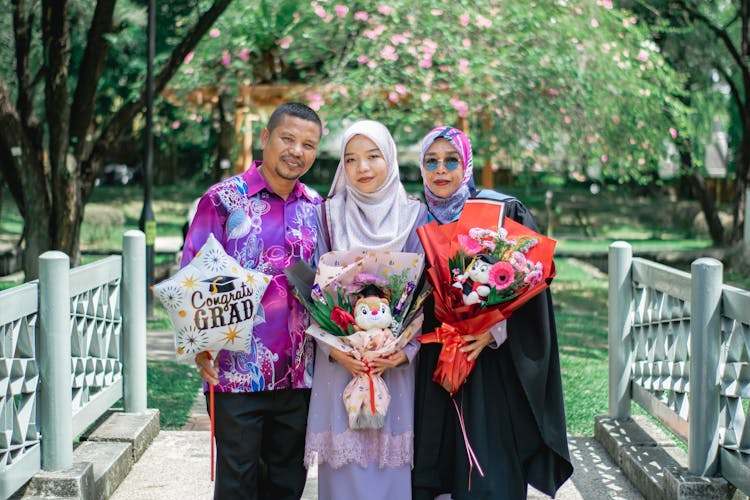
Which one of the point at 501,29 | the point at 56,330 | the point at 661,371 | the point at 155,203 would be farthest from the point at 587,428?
the point at 155,203

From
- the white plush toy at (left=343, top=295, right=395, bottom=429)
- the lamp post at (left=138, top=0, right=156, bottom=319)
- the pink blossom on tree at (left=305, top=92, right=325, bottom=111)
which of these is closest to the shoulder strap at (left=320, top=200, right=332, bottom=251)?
the white plush toy at (left=343, top=295, right=395, bottom=429)

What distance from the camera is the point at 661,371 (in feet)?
17.0

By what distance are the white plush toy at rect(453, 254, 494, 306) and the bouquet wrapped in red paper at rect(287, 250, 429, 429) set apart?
200 mm

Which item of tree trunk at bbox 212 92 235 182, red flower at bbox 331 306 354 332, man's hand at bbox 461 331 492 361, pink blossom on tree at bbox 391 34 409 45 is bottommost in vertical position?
man's hand at bbox 461 331 492 361

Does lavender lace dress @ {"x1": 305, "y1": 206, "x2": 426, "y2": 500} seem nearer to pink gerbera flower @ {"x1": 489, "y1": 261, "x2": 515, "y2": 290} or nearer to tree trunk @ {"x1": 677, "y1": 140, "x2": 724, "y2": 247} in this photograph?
pink gerbera flower @ {"x1": 489, "y1": 261, "x2": 515, "y2": 290}

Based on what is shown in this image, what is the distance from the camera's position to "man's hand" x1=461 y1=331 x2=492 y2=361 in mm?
3656

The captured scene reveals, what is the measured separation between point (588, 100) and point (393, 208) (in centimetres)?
870

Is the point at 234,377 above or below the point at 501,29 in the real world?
below

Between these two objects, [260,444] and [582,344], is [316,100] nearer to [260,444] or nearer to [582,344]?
[582,344]

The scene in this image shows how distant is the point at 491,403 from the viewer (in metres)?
3.85

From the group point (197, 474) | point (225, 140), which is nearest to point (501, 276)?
point (197, 474)

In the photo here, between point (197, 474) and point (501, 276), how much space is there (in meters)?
2.59

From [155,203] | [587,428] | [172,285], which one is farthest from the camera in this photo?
[155,203]

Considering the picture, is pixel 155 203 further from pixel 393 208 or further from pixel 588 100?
pixel 393 208
